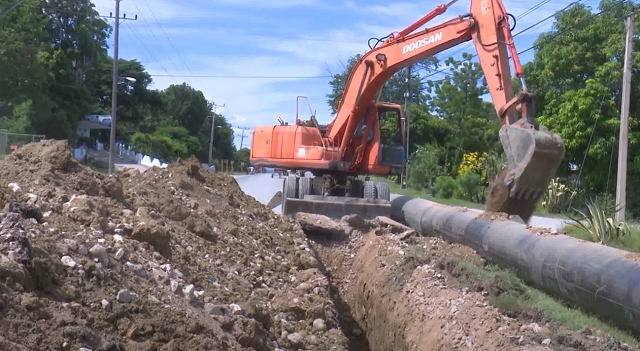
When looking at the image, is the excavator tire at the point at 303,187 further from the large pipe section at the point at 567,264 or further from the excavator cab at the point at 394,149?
the large pipe section at the point at 567,264

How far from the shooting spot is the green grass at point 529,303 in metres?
7.83

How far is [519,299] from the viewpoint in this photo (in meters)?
8.54

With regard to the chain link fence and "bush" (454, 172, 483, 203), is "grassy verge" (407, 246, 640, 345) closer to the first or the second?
the chain link fence

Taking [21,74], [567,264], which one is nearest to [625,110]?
[567,264]

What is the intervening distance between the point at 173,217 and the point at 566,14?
2795 cm

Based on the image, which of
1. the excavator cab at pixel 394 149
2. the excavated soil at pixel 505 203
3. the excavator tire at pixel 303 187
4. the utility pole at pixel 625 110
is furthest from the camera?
the utility pole at pixel 625 110

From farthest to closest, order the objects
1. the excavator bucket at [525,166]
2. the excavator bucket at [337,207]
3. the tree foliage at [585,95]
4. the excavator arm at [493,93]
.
Result: the tree foliage at [585,95] → the excavator bucket at [337,207] → the excavator arm at [493,93] → the excavator bucket at [525,166]

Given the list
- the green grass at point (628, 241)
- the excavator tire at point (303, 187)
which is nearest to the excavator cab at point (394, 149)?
the excavator tire at point (303, 187)

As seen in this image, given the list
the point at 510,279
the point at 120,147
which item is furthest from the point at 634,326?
the point at 120,147

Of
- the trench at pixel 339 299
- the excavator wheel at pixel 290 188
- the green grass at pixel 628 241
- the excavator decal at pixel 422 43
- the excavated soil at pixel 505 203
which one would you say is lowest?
the trench at pixel 339 299

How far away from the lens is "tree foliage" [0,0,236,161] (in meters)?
44.8

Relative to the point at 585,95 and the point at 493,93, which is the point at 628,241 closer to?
the point at 493,93

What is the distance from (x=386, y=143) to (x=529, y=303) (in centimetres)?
967

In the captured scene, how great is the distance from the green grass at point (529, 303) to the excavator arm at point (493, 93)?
216 centimetres
